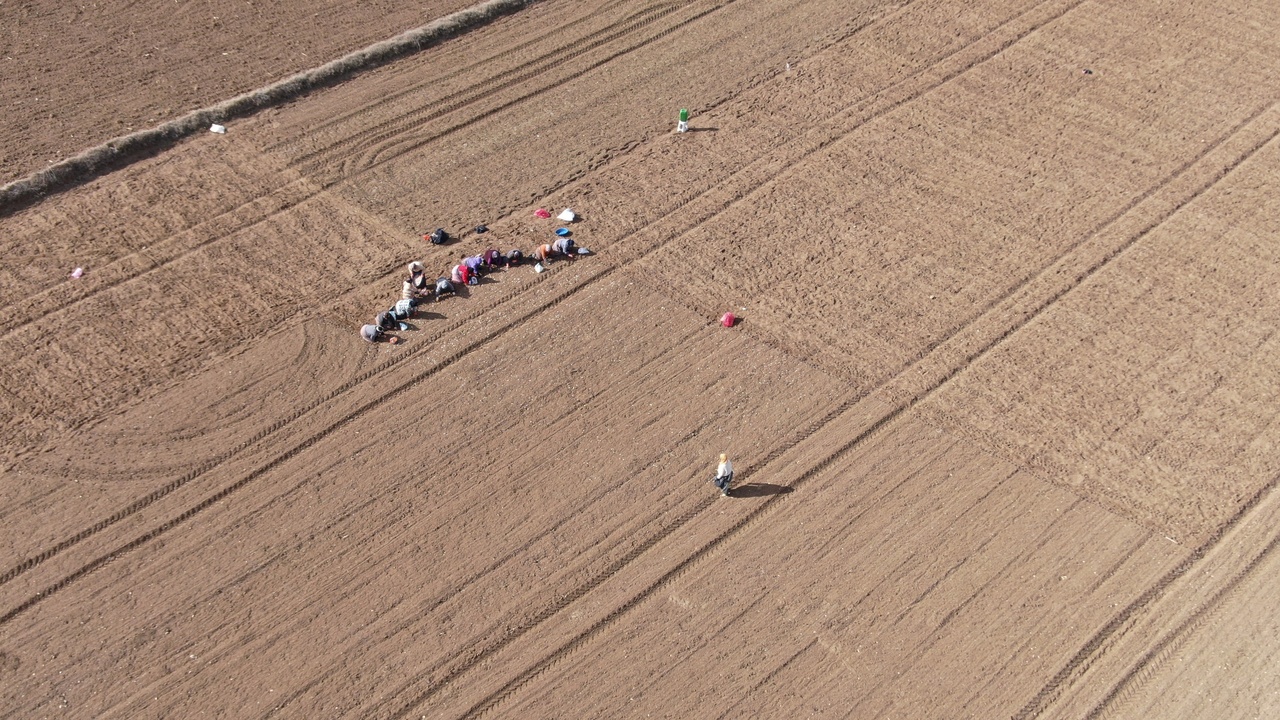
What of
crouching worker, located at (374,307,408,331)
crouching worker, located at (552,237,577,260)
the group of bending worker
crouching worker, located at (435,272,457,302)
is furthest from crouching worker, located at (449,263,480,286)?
crouching worker, located at (552,237,577,260)

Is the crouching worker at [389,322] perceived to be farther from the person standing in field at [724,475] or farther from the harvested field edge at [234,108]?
the harvested field edge at [234,108]

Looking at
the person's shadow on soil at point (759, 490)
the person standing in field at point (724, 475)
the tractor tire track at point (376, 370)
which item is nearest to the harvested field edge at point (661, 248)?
the tractor tire track at point (376, 370)

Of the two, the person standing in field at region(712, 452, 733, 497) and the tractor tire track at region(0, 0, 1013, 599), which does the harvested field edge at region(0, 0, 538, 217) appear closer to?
the tractor tire track at region(0, 0, 1013, 599)

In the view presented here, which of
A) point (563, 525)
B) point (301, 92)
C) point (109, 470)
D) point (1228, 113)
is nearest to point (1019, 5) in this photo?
point (1228, 113)

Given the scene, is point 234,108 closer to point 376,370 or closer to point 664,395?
point 376,370

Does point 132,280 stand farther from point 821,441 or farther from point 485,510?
point 821,441
